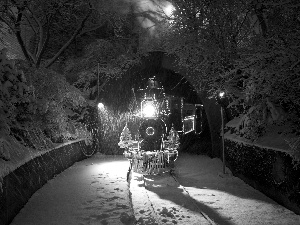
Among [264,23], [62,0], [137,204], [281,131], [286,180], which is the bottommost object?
[137,204]

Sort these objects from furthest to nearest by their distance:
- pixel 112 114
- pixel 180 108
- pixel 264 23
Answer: pixel 112 114, pixel 180 108, pixel 264 23

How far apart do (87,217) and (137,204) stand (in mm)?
1951

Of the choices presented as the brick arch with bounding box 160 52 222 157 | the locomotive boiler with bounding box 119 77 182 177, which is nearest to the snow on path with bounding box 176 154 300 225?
the locomotive boiler with bounding box 119 77 182 177

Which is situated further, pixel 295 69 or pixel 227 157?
pixel 227 157

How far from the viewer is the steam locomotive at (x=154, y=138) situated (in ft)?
50.6

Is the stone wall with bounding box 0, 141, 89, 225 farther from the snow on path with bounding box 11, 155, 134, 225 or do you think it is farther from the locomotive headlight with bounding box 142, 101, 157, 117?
the locomotive headlight with bounding box 142, 101, 157, 117

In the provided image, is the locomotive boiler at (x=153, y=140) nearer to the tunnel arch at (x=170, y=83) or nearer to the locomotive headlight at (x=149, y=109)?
the locomotive headlight at (x=149, y=109)

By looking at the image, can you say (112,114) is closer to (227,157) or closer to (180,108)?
(180,108)

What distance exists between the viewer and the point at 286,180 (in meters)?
9.13

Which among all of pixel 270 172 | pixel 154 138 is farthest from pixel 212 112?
pixel 270 172

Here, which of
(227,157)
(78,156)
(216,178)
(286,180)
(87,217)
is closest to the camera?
(87,217)

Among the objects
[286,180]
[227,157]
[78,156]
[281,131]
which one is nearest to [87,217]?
[286,180]

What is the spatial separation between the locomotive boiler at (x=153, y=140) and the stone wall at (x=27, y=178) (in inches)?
130

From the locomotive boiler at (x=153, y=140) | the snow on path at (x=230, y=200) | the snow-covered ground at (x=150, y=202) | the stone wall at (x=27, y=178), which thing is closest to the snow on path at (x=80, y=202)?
the snow-covered ground at (x=150, y=202)
